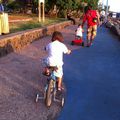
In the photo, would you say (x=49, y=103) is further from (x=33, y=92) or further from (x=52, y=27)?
(x=52, y=27)

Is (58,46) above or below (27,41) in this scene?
above

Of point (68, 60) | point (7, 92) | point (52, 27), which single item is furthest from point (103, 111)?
point (52, 27)

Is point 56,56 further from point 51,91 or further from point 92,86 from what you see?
point 92,86

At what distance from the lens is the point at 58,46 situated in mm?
7023

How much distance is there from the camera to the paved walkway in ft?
21.0

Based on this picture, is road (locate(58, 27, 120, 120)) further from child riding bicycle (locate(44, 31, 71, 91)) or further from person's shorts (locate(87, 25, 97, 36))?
person's shorts (locate(87, 25, 97, 36))

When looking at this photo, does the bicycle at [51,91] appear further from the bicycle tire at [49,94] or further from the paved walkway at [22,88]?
the paved walkway at [22,88]

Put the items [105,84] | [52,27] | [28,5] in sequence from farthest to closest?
[28,5]
[52,27]
[105,84]

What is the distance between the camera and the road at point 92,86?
661 centimetres

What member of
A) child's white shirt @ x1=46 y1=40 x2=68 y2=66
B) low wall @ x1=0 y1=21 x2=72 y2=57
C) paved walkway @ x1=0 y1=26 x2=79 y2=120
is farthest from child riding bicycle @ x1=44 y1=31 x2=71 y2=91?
low wall @ x1=0 y1=21 x2=72 y2=57

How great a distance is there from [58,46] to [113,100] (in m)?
1.56

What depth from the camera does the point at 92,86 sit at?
855cm

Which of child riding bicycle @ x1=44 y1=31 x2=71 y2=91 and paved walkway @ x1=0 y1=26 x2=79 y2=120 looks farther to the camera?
child riding bicycle @ x1=44 y1=31 x2=71 y2=91

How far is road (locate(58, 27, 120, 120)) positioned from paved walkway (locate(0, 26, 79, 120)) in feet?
1.47
